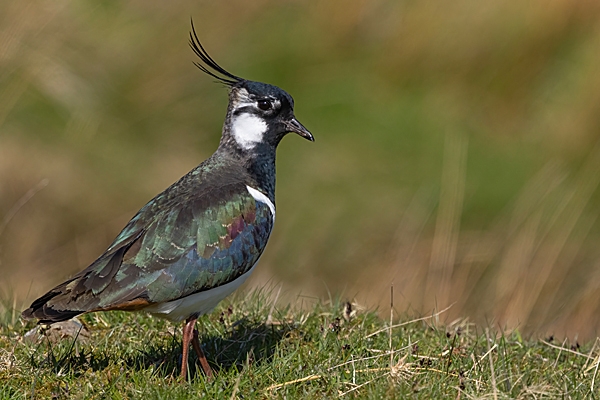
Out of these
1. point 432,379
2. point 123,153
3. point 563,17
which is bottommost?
point 432,379

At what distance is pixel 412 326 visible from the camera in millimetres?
6090

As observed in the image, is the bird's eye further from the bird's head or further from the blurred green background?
the blurred green background

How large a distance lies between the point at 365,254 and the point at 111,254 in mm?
4629

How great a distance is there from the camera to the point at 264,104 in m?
5.85

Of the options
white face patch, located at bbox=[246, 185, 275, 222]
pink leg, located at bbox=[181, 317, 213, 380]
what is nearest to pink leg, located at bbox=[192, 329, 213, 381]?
pink leg, located at bbox=[181, 317, 213, 380]

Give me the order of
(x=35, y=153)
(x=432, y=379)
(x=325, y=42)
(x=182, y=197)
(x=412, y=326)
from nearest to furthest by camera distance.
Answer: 1. (x=432, y=379)
2. (x=182, y=197)
3. (x=412, y=326)
4. (x=35, y=153)
5. (x=325, y=42)

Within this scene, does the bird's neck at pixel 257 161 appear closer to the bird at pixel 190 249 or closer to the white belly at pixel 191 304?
the bird at pixel 190 249

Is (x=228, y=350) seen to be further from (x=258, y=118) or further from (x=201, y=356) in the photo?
(x=258, y=118)

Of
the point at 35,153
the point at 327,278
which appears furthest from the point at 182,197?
the point at 35,153

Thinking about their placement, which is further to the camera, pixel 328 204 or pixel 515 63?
pixel 515 63

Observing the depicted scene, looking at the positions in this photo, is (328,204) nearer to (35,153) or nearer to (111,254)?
(35,153)

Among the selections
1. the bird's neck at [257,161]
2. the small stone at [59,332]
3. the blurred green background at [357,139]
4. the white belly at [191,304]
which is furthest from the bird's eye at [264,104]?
the blurred green background at [357,139]

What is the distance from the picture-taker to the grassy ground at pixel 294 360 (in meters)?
4.75

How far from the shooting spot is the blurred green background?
28.9 ft
